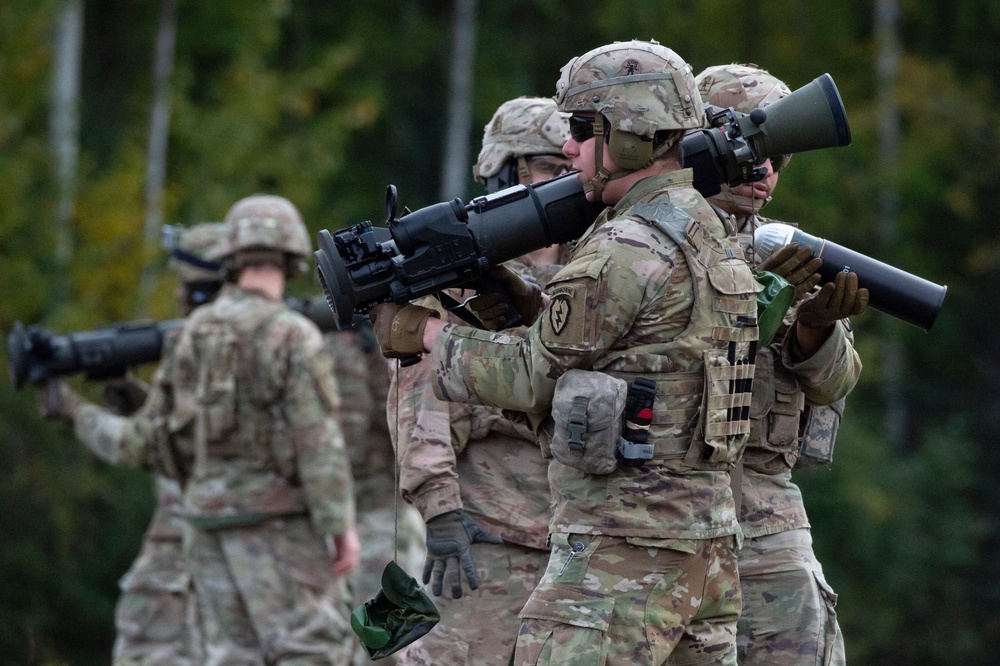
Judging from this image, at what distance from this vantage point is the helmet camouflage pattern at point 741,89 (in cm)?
529

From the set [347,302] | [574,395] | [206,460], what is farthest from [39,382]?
[574,395]

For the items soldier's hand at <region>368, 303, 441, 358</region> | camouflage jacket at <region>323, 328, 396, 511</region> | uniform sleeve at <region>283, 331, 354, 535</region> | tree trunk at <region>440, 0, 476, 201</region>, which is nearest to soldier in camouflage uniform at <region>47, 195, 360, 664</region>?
uniform sleeve at <region>283, 331, 354, 535</region>

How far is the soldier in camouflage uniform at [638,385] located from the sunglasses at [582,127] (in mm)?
11

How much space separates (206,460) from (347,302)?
3278 millimetres

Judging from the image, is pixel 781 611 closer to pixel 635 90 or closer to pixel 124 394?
pixel 635 90

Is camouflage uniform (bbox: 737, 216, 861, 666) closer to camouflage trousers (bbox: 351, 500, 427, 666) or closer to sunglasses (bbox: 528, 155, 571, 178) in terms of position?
sunglasses (bbox: 528, 155, 571, 178)

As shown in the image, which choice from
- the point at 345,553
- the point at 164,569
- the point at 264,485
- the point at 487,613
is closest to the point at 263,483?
the point at 264,485

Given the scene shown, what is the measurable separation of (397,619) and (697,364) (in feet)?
3.97

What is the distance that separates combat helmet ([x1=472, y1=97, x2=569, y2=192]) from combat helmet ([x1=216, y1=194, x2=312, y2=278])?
2101 millimetres

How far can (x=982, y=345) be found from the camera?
63.9ft

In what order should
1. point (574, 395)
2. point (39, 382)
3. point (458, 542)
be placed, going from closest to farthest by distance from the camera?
1. point (574, 395)
2. point (458, 542)
3. point (39, 382)

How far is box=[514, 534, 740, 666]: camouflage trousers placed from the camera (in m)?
4.14

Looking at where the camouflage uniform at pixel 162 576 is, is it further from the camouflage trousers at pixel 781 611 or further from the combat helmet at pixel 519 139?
the camouflage trousers at pixel 781 611

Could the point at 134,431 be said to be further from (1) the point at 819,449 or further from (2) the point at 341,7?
(2) the point at 341,7
